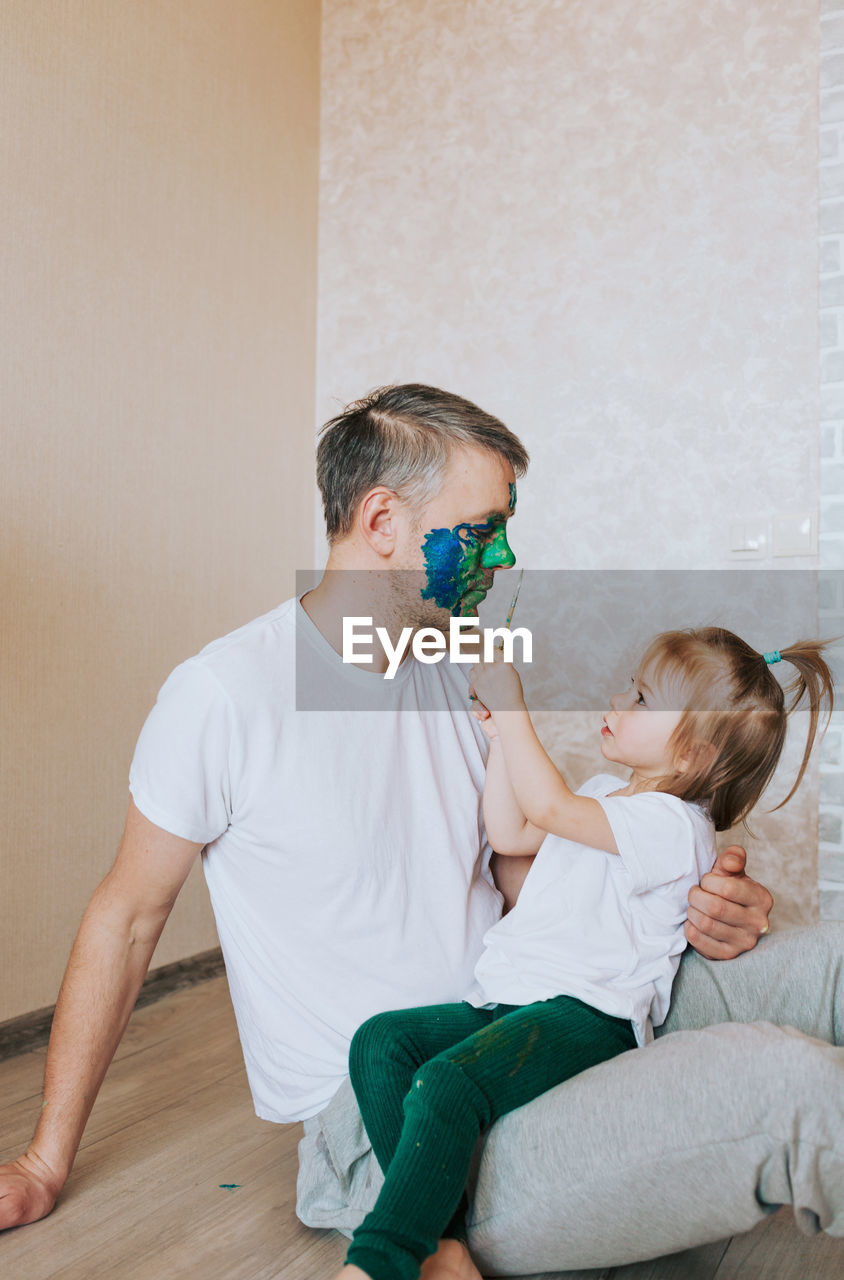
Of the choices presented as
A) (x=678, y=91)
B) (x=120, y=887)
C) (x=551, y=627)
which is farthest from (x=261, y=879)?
(x=678, y=91)

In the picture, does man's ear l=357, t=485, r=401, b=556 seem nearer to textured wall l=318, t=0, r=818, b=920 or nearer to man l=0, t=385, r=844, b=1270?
man l=0, t=385, r=844, b=1270

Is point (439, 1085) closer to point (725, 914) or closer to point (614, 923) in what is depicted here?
point (614, 923)

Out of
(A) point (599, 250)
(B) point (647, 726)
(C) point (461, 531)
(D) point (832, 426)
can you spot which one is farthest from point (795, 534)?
(C) point (461, 531)

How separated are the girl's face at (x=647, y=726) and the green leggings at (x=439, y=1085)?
36 cm

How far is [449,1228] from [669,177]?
216 cm

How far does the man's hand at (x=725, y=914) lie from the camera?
1303mm

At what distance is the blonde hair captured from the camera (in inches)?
55.3

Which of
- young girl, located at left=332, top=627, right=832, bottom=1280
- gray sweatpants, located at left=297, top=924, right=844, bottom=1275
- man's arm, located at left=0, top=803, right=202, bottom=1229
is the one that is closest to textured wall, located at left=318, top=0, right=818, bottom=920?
young girl, located at left=332, top=627, right=832, bottom=1280

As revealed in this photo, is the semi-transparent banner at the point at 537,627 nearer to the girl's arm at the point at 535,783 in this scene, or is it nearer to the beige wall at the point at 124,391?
the girl's arm at the point at 535,783

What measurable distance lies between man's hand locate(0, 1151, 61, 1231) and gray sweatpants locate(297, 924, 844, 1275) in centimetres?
54

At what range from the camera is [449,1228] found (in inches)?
43.4

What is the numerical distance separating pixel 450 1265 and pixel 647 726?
0.71 meters

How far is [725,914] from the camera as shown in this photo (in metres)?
1.30

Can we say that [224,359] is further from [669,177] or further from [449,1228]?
[449,1228]
